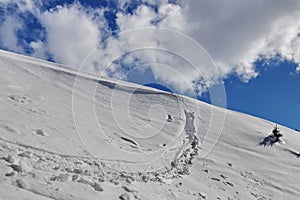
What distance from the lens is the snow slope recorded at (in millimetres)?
8289

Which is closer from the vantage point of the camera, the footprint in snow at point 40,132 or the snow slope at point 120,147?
the snow slope at point 120,147

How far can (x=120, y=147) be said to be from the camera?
12.0 m

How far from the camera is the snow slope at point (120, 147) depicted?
829cm

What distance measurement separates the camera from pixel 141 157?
11664mm

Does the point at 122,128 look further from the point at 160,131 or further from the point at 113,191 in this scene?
the point at 113,191

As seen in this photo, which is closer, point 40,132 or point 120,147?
point 40,132

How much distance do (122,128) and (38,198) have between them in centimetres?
776

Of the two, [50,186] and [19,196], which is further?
[50,186]

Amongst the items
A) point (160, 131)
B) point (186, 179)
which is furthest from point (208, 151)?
point (186, 179)

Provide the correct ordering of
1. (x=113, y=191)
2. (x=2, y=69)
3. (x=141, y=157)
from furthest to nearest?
(x=2, y=69) → (x=141, y=157) → (x=113, y=191)

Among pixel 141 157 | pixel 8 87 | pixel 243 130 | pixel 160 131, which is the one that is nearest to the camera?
pixel 141 157

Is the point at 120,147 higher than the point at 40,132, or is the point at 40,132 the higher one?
the point at 120,147

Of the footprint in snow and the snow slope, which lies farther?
the footprint in snow

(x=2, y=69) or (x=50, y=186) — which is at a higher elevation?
(x=2, y=69)
